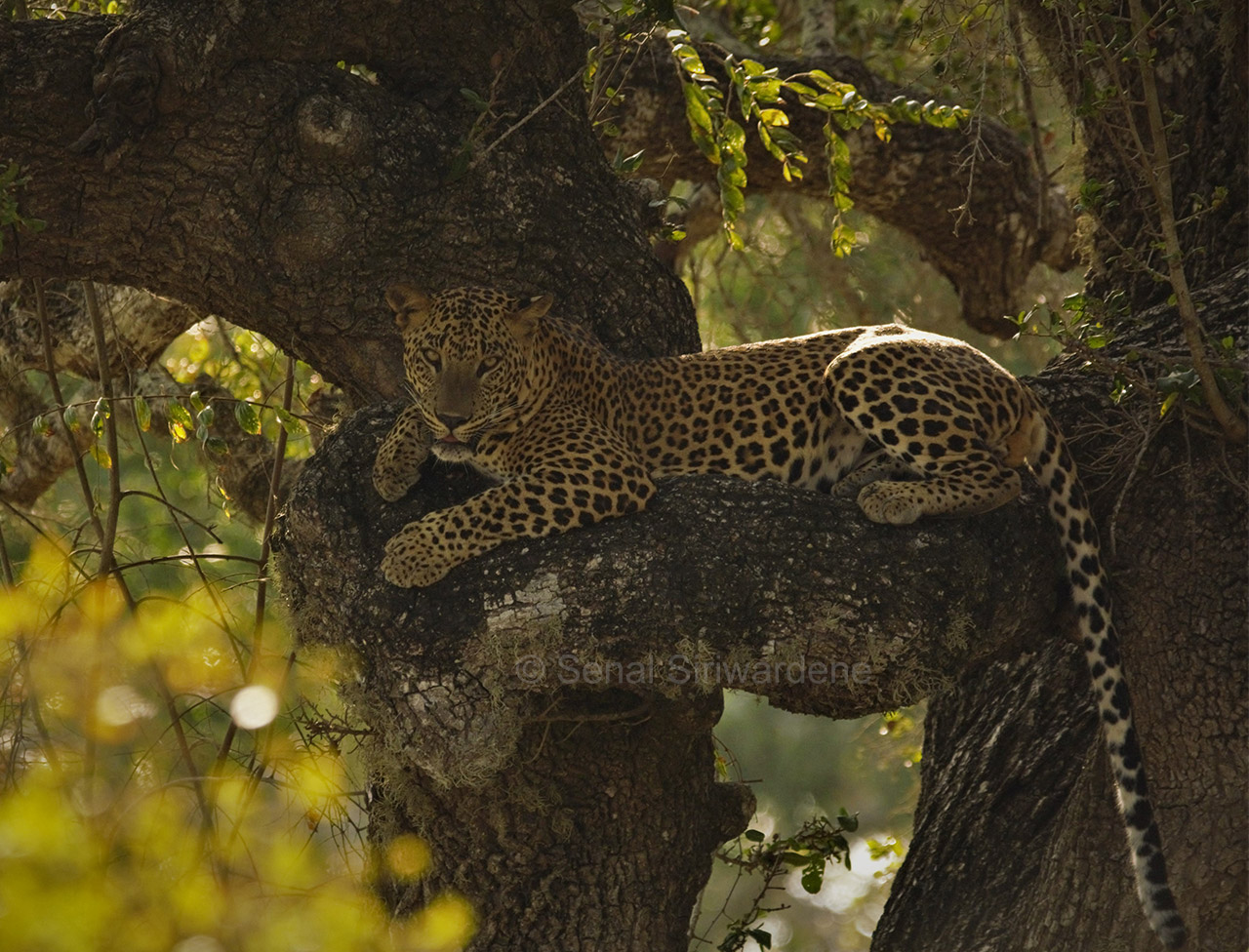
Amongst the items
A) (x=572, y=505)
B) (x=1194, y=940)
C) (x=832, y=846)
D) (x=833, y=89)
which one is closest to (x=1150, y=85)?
(x=833, y=89)

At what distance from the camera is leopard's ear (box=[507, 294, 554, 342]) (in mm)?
5410

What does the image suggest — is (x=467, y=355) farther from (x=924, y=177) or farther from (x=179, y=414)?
(x=924, y=177)

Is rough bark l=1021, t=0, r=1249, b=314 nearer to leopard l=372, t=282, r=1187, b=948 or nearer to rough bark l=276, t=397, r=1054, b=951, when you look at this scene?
leopard l=372, t=282, r=1187, b=948

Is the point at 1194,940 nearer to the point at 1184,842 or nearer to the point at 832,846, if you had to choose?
the point at 1184,842

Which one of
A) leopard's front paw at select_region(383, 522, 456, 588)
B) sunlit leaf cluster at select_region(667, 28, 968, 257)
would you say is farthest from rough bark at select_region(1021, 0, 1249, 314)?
leopard's front paw at select_region(383, 522, 456, 588)

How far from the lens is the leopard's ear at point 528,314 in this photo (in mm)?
5410

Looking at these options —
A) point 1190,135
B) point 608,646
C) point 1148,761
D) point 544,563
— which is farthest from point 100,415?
point 1190,135

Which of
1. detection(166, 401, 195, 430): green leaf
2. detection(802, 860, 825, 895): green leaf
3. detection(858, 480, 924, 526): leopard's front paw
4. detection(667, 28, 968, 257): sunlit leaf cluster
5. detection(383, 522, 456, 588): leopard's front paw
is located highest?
detection(667, 28, 968, 257): sunlit leaf cluster

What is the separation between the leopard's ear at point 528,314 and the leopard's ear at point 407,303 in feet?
1.12

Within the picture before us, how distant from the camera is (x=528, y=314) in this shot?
17.9ft

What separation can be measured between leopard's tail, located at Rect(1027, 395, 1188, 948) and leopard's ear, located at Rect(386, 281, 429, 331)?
2395mm

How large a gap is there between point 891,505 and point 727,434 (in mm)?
1080

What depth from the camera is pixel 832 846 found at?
6527mm

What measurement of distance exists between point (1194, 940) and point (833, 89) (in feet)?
11.6
